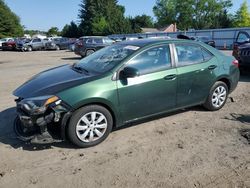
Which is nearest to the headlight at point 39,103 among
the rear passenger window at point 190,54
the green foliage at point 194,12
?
the rear passenger window at point 190,54

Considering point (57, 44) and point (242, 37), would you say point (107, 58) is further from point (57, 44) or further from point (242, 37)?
point (57, 44)

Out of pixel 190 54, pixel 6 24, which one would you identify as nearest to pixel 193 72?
pixel 190 54

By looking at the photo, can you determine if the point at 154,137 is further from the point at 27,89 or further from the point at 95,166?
the point at 27,89

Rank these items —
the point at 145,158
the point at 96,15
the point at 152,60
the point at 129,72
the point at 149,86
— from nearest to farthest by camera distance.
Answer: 1. the point at 145,158
2. the point at 129,72
3. the point at 149,86
4. the point at 152,60
5. the point at 96,15

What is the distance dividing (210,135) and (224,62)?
6.18 ft

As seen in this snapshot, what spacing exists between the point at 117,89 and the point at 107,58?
898 mm

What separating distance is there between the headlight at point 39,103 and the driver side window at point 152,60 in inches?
53.8

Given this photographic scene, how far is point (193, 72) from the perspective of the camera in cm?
525

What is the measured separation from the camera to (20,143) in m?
4.49

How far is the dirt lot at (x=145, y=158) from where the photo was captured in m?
3.42

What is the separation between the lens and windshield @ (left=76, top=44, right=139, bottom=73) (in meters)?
4.69

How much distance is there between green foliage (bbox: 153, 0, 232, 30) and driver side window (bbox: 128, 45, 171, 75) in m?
73.1

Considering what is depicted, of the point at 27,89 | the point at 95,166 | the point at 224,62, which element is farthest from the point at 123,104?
the point at 224,62

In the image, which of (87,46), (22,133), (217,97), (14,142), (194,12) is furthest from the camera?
(194,12)
